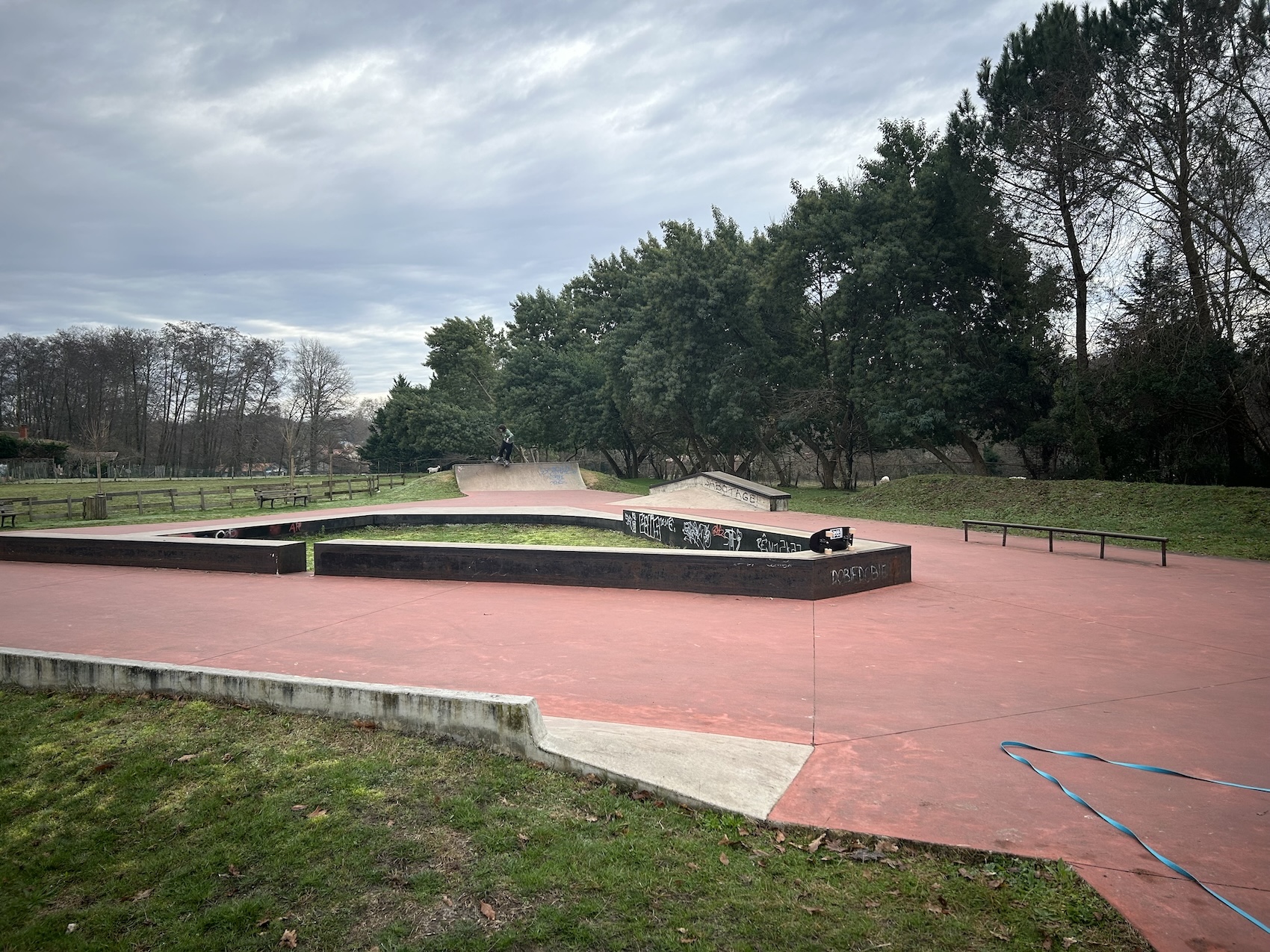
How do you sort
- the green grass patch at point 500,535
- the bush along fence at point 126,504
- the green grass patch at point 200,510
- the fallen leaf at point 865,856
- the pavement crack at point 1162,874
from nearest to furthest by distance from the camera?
the pavement crack at point 1162,874 < the fallen leaf at point 865,856 < the green grass patch at point 500,535 < the green grass patch at point 200,510 < the bush along fence at point 126,504

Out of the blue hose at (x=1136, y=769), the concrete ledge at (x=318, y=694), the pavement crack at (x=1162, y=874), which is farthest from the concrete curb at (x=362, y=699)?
the blue hose at (x=1136, y=769)

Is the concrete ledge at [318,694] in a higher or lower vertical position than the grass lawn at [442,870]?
higher

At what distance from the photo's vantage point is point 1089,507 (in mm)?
18453

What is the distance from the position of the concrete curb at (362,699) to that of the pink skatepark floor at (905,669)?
2.40 feet

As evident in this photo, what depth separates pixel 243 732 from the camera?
4.59 metres

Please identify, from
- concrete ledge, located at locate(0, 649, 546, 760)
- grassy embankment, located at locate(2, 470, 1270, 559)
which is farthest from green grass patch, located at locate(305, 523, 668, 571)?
concrete ledge, located at locate(0, 649, 546, 760)

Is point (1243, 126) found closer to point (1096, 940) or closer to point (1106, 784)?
point (1106, 784)

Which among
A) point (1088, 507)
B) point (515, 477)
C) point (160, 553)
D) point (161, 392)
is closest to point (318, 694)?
point (160, 553)

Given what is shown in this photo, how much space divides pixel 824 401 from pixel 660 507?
9.84 metres

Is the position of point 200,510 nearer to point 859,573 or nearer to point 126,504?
point 126,504

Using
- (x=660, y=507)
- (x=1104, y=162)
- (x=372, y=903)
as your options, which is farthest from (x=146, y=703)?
(x=1104, y=162)

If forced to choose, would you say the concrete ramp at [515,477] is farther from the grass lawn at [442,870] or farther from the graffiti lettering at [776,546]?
the grass lawn at [442,870]

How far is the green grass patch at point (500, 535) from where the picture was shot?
608 inches

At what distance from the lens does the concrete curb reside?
4.12 meters
